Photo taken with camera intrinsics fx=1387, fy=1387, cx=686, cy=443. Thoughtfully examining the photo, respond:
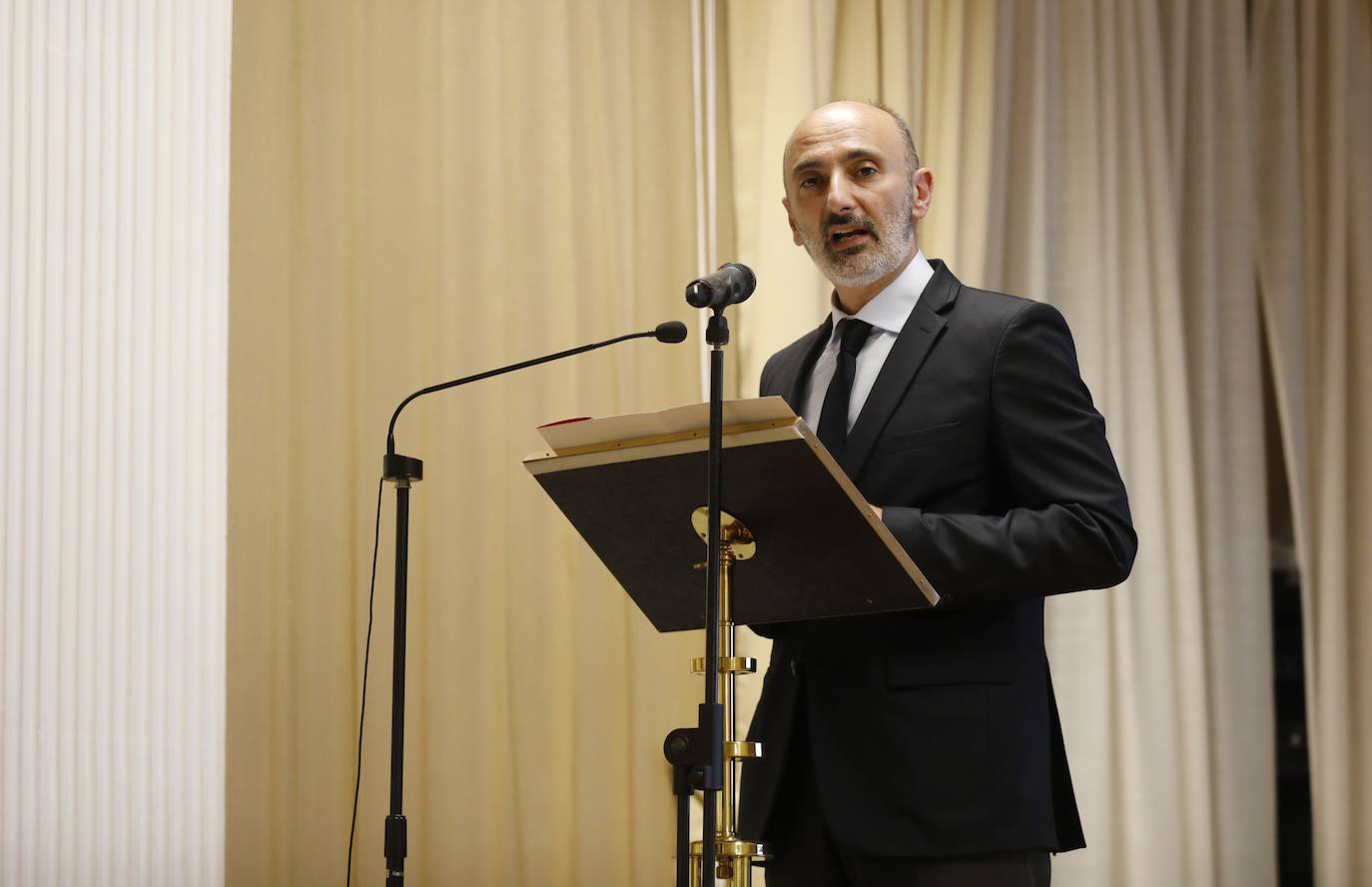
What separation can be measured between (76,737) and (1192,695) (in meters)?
2.60

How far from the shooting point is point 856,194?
7.55 feet

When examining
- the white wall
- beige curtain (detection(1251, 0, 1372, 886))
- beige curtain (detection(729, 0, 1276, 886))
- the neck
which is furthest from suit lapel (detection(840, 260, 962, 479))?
beige curtain (detection(1251, 0, 1372, 886))

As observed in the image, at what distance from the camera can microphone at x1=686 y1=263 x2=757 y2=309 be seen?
1704 millimetres

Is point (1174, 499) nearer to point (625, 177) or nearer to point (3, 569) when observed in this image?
point (625, 177)

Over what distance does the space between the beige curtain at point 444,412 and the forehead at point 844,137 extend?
1028 millimetres

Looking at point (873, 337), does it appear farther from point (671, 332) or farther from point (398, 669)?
point (398, 669)

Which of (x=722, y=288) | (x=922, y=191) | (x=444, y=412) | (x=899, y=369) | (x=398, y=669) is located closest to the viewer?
(x=722, y=288)

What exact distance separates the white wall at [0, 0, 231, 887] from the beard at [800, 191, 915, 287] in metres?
1.48

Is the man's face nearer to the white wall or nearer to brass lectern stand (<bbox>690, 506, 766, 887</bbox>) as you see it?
brass lectern stand (<bbox>690, 506, 766, 887</bbox>)

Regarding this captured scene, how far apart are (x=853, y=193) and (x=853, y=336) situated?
0.27m

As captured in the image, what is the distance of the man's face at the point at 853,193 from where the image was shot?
2260 millimetres

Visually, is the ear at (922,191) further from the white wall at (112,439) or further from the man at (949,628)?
the white wall at (112,439)

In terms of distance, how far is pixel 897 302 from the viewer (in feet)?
7.23

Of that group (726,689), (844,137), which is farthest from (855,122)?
(726,689)
